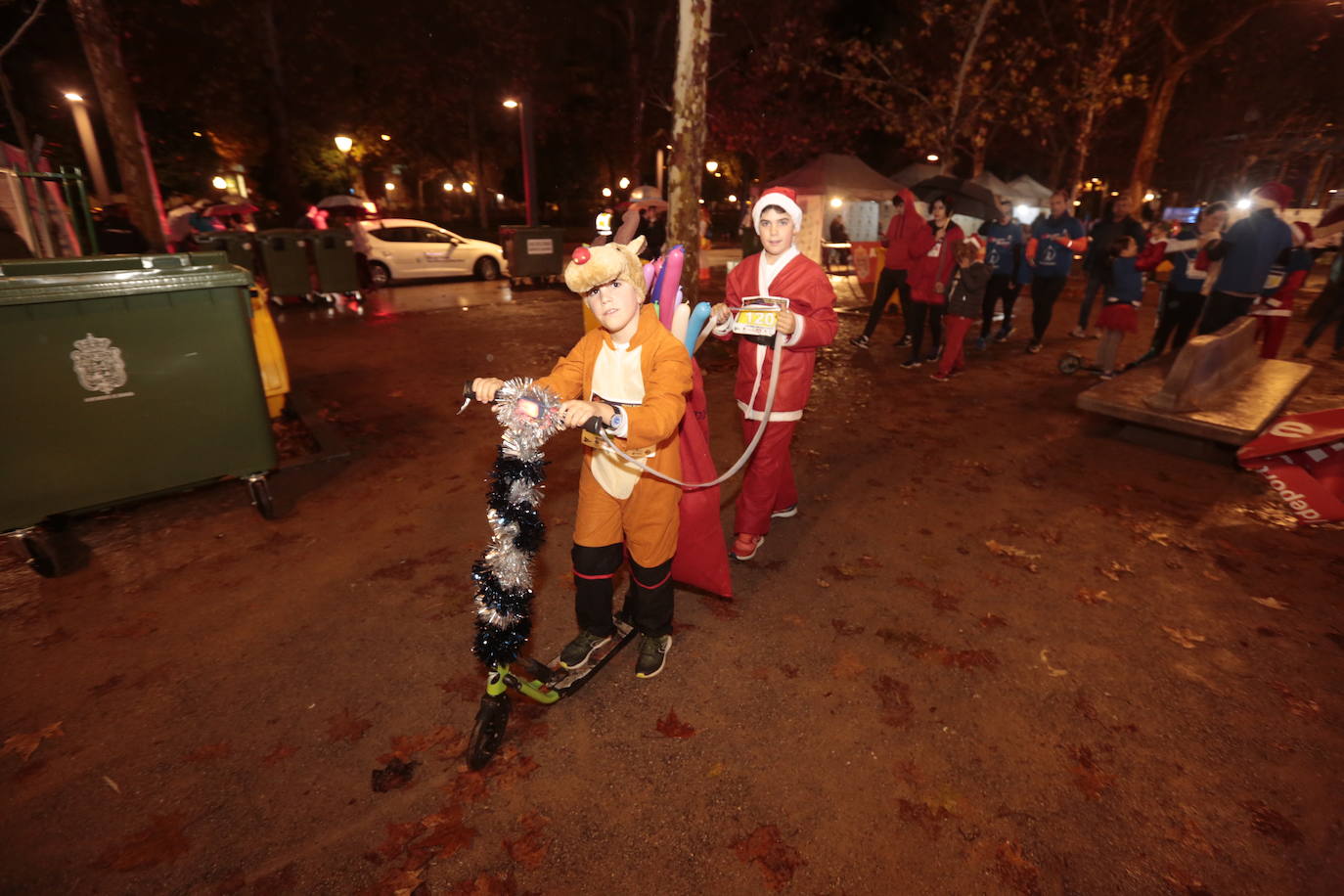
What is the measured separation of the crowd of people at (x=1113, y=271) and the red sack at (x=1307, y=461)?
236 cm

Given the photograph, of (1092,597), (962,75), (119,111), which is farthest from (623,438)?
(962,75)

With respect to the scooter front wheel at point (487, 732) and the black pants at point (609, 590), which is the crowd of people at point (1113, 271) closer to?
the black pants at point (609, 590)

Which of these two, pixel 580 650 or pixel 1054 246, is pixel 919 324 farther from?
pixel 580 650

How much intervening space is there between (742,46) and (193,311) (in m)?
32.3

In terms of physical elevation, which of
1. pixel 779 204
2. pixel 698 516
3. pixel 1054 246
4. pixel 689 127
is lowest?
pixel 698 516

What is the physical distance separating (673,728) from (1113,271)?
24.3ft

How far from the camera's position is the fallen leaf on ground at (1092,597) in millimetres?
3689

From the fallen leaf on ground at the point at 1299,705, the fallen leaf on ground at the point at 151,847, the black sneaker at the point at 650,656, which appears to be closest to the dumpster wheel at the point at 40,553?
the fallen leaf on ground at the point at 151,847

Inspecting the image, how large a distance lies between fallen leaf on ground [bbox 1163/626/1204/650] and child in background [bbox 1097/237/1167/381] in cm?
485

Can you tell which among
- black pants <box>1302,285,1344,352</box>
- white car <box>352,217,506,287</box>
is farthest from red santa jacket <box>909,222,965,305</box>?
white car <box>352,217,506,287</box>

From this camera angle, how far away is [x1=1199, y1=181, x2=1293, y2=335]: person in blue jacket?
6.19 meters

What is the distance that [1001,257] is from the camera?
880 centimetres

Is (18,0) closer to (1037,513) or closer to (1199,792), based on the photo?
(1037,513)

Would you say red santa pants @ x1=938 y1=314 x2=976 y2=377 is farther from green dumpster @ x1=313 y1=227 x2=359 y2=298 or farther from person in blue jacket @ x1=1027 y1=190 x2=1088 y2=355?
green dumpster @ x1=313 y1=227 x2=359 y2=298
